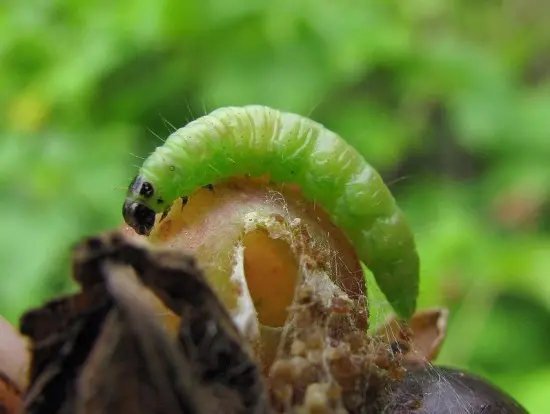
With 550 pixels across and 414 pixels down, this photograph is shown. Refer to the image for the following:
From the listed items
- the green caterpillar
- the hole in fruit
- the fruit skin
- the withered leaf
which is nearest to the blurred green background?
the green caterpillar

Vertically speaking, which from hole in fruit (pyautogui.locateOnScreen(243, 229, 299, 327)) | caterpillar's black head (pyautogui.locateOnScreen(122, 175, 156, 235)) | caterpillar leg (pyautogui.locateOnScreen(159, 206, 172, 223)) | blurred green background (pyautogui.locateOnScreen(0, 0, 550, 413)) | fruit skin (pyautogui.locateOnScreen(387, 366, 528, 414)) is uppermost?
caterpillar's black head (pyautogui.locateOnScreen(122, 175, 156, 235))

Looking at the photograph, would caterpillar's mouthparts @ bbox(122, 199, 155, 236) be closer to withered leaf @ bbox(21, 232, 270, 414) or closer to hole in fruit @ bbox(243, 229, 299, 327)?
hole in fruit @ bbox(243, 229, 299, 327)

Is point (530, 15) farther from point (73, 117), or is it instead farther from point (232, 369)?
point (232, 369)

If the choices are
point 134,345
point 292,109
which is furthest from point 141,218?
point 292,109

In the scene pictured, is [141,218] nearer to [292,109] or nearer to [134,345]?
[134,345]

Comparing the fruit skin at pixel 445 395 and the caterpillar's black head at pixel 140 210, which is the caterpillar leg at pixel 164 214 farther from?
the fruit skin at pixel 445 395

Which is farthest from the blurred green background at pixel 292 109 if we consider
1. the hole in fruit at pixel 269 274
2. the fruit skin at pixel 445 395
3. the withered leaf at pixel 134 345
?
the withered leaf at pixel 134 345
